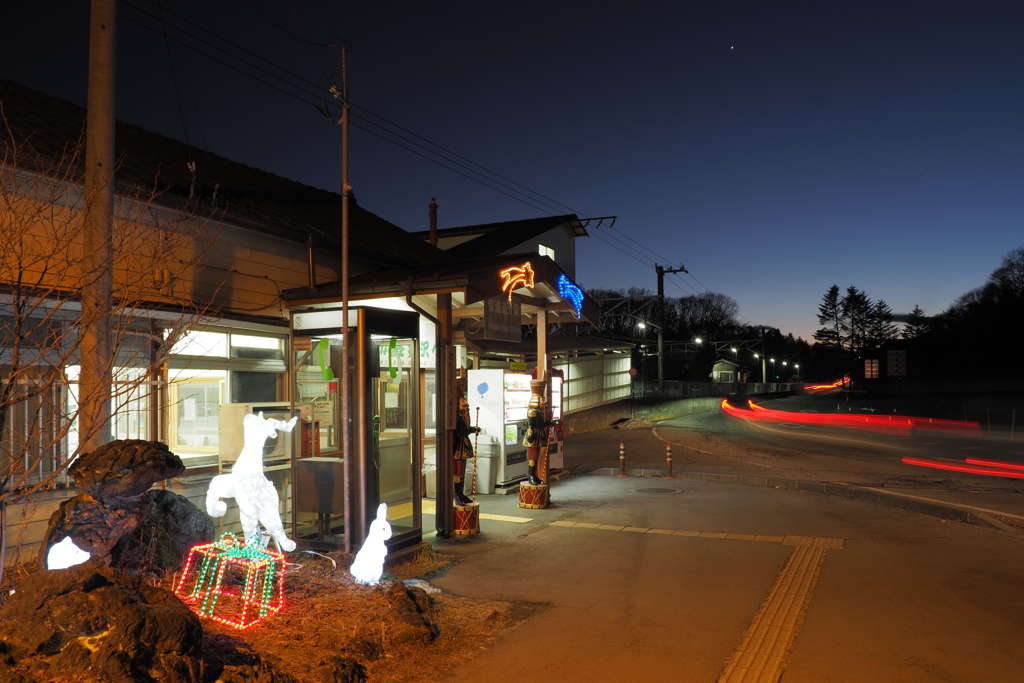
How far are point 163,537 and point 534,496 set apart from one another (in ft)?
23.3

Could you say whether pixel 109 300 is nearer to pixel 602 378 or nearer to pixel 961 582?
pixel 961 582

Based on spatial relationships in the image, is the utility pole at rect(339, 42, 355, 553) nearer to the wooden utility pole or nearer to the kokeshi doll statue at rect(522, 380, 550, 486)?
the wooden utility pole

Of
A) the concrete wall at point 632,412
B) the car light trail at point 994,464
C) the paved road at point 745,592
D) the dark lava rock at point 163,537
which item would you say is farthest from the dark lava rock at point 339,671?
the concrete wall at point 632,412

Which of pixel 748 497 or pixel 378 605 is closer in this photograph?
pixel 378 605

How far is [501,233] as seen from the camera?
3055 cm

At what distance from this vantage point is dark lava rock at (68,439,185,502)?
529 cm

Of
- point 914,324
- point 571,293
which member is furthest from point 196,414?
point 914,324

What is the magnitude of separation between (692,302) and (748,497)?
279ft

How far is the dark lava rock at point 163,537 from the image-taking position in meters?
6.37

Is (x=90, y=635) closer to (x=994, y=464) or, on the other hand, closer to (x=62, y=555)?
(x=62, y=555)

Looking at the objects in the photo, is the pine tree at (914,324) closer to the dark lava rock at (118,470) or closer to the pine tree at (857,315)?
the pine tree at (857,315)

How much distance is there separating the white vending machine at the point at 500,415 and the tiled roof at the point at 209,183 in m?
2.79

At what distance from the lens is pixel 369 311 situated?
836 centimetres

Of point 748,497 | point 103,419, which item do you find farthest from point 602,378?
point 103,419
